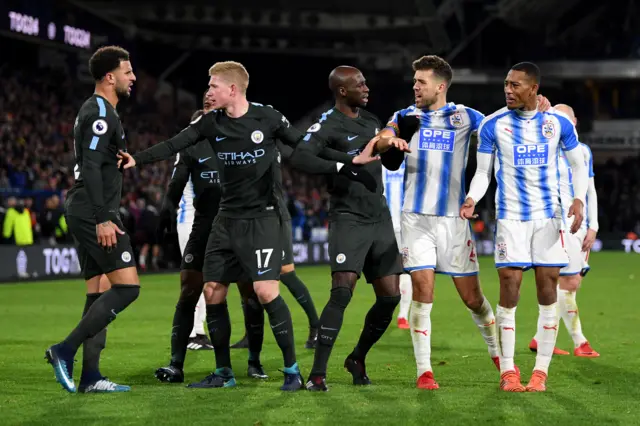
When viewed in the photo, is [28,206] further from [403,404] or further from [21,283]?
[403,404]

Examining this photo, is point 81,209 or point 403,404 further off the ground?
point 81,209

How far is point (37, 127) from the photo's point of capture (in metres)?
31.1

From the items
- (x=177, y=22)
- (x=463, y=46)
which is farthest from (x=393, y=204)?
(x=463, y=46)

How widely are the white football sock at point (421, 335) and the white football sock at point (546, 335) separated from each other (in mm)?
780

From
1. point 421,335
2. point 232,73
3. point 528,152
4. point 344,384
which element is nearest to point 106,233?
point 232,73

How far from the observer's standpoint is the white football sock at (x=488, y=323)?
28.3ft

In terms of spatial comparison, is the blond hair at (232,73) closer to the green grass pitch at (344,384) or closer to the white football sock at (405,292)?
the green grass pitch at (344,384)

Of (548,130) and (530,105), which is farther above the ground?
(530,105)

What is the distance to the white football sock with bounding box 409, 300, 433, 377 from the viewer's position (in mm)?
8156

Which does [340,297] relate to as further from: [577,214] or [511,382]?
[577,214]

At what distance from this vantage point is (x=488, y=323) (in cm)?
866

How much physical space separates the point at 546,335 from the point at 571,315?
8.62 ft

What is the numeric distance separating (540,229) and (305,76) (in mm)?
37700

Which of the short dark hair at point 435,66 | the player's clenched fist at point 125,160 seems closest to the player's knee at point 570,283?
the short dark hair at point 435,66
